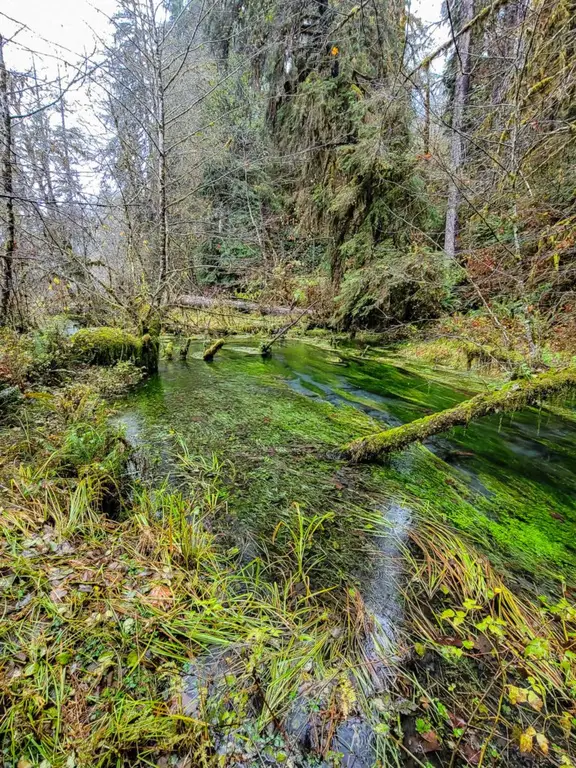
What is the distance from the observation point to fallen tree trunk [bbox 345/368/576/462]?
309cm

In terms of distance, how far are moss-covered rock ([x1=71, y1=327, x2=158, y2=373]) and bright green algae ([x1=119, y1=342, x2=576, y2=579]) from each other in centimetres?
61

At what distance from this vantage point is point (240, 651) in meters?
1.50

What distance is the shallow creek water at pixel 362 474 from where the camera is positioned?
85.9 inches

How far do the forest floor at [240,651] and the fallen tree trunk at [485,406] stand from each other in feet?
3.26

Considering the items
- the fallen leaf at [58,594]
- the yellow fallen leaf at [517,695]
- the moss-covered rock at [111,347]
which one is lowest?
the yellow fallen leaf at [517,695]

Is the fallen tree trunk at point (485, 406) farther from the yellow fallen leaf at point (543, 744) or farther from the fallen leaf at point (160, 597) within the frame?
the fallen leaf at point (160, 597)

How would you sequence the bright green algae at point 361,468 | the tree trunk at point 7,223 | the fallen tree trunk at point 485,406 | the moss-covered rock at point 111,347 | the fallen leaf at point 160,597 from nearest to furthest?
the fallen leaf at point 160,597 < the bright green algae at point 361,468 < the fallen tree trunk at point 485,406 < the tree trunk at point 7,223 < the moss-covered rock at point 111,347

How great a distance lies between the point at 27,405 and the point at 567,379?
5.60 metres

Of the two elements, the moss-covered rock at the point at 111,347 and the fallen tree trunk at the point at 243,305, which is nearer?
the moss-covered rock at the point at 111,347

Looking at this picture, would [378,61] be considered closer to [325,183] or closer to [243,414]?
[325,183]

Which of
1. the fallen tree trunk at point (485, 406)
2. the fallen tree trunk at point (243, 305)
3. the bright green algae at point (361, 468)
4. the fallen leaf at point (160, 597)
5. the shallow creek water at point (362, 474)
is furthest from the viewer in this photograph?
the fallen tree trunk at point (243, 305)

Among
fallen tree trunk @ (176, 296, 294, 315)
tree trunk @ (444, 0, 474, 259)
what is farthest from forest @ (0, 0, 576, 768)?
fallen tree trunk @ (176, 296, 294, 315)

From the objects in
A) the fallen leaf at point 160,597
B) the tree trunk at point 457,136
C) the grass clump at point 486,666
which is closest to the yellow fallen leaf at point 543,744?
the grass clump at point 486,666

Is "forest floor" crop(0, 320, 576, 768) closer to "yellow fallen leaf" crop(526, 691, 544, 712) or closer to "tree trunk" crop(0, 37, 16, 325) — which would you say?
"yellow fallen leaf" crop(526, 691, 544, 712)
